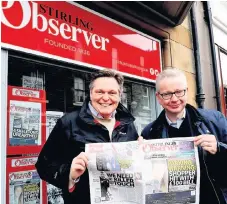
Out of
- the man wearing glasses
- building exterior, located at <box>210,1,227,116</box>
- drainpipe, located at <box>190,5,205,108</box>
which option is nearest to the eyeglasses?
the man wearing glasses

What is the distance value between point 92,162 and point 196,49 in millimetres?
4208

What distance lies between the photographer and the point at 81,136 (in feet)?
5.97

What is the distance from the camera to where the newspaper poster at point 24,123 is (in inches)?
105

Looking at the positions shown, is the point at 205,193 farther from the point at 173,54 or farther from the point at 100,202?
the point at 173,54

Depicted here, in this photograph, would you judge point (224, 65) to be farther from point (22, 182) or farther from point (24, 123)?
point (22, 182)

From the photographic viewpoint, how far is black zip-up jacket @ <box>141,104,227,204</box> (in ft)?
5.77

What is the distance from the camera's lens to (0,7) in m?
2.58

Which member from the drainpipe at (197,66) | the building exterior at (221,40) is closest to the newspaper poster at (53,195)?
the drainpipe at (197,66)

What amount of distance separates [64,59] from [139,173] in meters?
1.83

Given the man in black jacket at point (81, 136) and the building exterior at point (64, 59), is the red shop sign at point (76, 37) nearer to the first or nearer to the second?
the building exterior at point (64, 59)

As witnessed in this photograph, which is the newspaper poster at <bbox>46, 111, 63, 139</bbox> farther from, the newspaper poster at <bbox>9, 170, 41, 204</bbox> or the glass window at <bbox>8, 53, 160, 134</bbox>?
the newspaper poster at <bbox>9, 170, 41, 204</bbox>

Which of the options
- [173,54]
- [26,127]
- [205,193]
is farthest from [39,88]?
[173,54]

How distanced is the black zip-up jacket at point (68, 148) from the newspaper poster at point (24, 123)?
967mm

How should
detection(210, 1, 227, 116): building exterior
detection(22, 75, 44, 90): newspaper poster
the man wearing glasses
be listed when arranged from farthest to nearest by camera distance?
detection(210, 1, 227, 116): building exterior < detection(22, 75, 44, 90): newspaper poster < the man wearing glasses
